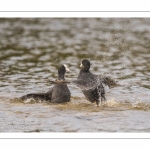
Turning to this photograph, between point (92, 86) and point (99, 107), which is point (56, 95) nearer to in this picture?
point (92, 86)

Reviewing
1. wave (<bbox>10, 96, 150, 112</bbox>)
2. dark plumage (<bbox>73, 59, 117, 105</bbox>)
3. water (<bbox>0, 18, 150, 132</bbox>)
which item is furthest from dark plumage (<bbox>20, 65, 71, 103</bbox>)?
dark plumage (<bbox>73, 59, 117, 105</bbox>)

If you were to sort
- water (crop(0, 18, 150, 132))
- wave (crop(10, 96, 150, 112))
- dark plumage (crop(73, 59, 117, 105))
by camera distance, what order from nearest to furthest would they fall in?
water (crop(0, 18, 150, 132))
wave (crop(10, 96, 150, 112))
dark plumage (crop(73, 59, 117, 105))

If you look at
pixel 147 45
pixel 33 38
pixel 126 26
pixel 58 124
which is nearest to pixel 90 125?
pixel 58 124

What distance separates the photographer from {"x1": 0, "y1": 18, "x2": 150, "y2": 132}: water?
14570mm

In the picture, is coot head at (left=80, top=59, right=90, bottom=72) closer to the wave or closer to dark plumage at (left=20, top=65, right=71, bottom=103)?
dark plumage at (left=20, top=65, right=71, bottom=103)

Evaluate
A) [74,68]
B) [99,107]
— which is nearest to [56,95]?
[99,107]

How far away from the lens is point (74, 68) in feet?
65.7

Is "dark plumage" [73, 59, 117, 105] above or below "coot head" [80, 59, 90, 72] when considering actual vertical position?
below

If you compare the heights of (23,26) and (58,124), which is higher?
(23,26)

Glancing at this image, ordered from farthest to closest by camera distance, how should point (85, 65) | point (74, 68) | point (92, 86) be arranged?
point (74, 68) → point (85, 65) → point (92, 86)
